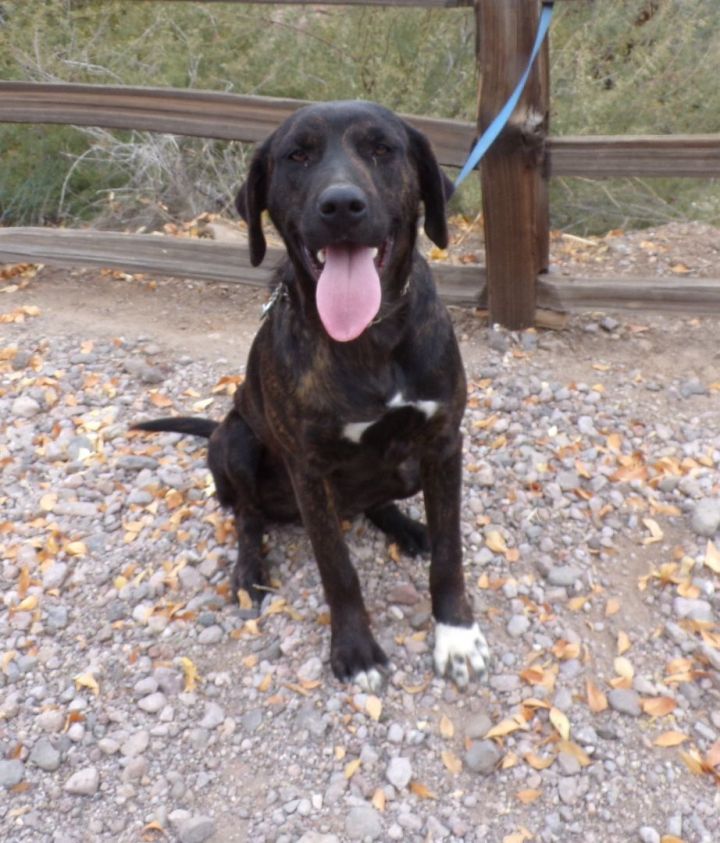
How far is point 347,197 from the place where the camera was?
2.00 meters

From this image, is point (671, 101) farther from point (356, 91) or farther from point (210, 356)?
point (210, 356)

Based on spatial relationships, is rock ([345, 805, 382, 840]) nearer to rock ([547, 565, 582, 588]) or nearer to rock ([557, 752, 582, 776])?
rock ([557, 752, 582, 776])

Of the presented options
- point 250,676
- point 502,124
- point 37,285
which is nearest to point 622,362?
point 502,124

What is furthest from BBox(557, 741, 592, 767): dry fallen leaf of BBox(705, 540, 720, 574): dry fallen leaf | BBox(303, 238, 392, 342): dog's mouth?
BBox(303, 238, 392, 342): dog's mouth

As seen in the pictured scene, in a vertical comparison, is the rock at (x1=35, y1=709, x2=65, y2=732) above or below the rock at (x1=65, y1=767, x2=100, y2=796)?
above

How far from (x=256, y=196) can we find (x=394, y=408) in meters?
0.76

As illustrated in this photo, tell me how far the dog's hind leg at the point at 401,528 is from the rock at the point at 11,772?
1375 millimetres

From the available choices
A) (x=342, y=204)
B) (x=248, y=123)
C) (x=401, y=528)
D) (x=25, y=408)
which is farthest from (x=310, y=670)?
(x=248, y=123)

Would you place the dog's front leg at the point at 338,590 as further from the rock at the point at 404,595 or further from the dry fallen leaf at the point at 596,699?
the dry fallen leaf at the point at 596,699

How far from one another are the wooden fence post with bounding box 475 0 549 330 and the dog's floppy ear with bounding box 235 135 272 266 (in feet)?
5.06

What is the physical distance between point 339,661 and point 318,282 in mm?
1170

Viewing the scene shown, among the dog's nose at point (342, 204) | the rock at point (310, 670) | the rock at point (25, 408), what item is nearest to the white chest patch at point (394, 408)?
the dog's nose at point (342, 204)

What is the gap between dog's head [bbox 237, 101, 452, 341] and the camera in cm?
208

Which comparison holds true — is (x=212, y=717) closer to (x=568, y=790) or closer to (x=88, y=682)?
(x=88, y=682)
